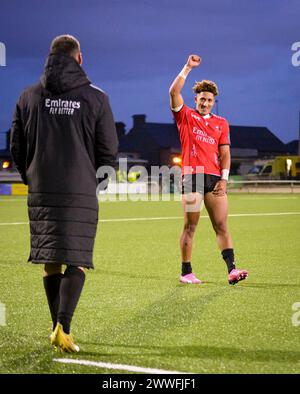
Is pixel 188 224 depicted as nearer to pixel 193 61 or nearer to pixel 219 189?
pixel 219 189

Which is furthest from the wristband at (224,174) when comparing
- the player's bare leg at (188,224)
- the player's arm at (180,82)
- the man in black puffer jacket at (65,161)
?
the man in black puffer jacket at (65,161)

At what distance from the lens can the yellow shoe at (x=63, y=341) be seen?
499 centimetres

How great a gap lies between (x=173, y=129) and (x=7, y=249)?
8330 centimetres

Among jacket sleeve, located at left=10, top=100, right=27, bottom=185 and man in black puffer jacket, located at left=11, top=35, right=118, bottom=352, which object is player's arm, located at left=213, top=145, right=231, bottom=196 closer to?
man in black puffer jacket, located at left=11, top=35, right=118, bottom=352

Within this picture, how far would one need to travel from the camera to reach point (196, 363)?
4.73 m

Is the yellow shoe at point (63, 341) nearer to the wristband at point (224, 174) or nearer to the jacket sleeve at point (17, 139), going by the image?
the jacket sleeve at point (17, 139)

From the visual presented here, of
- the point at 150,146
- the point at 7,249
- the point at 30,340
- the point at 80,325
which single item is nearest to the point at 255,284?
the point at 80,325

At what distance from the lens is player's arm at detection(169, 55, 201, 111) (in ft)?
24.8

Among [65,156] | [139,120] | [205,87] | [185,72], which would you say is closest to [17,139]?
[65,156]

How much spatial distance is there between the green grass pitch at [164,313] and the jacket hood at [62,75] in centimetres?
193

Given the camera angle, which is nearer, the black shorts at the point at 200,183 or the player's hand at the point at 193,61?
the player's hand at the point at 193,61

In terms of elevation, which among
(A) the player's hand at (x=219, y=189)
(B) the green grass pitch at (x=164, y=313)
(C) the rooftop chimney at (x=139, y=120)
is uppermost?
(C) the rooftop chimney at (x=139, y=120)

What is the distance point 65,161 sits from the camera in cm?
505

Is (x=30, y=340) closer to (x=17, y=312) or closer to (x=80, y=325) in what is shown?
(x=80, y=325)
